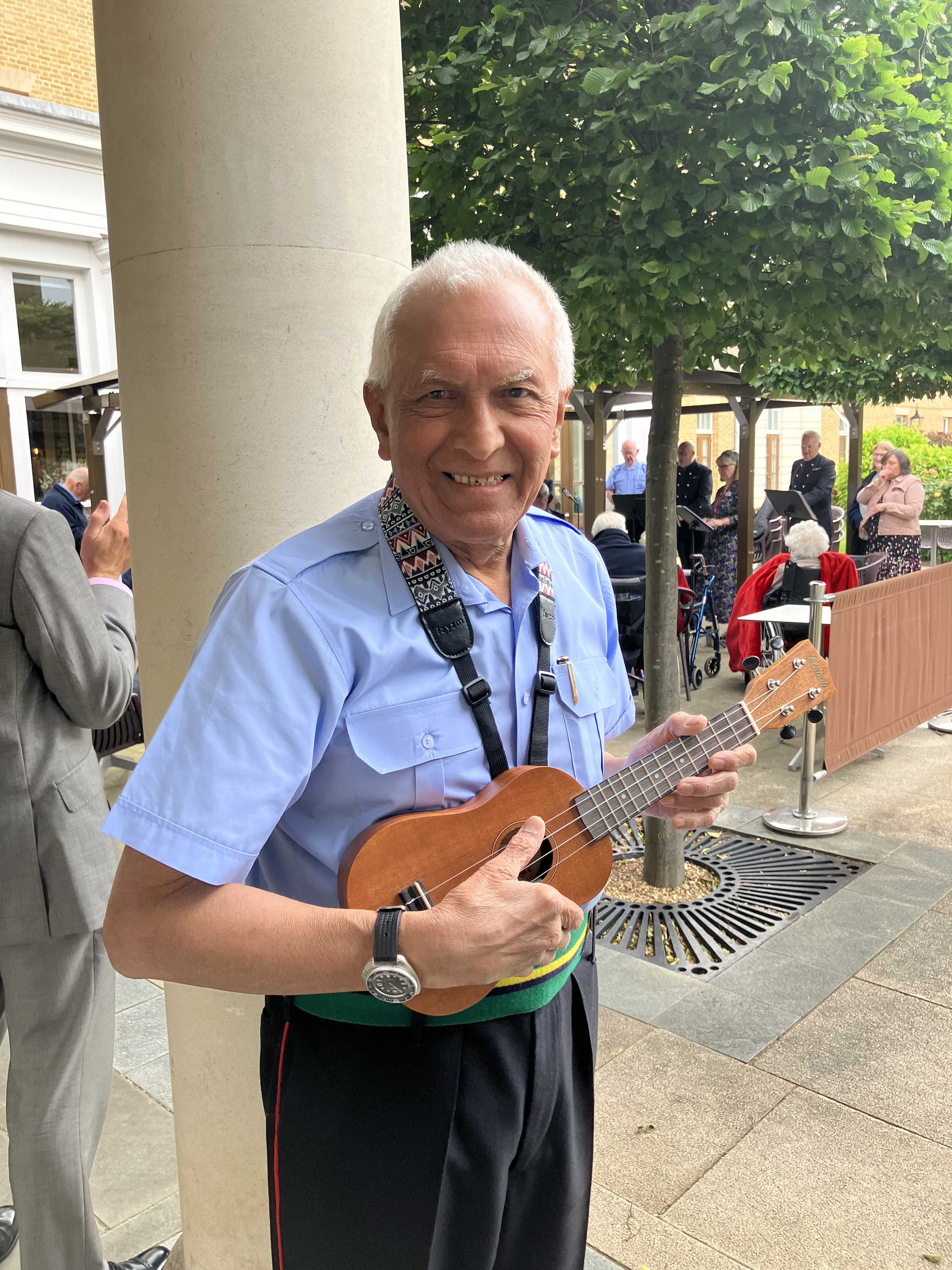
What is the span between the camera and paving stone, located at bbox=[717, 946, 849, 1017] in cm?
377

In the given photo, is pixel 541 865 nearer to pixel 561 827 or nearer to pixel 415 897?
pixel 561 827

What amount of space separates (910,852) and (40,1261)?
174 inches

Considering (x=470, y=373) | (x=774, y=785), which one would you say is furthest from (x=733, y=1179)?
(x=774, y=785)

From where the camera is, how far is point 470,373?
4.32 feet

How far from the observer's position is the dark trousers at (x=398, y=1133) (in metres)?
1.36

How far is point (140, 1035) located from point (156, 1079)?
0.34m

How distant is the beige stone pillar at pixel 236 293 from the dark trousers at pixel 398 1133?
623 millimetres

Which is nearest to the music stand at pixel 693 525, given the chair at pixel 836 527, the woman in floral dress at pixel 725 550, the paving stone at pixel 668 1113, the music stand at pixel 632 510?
the music stand at pixel 632 510

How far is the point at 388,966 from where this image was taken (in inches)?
44.6

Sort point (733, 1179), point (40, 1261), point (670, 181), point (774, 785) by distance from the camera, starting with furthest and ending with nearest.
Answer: point (774, 785)
point (670, 181)
point (733, 1179)
point (40, 1261)

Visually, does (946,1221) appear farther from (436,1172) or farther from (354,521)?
(354,521)

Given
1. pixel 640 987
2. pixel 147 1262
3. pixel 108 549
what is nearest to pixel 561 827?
pixel 108 549

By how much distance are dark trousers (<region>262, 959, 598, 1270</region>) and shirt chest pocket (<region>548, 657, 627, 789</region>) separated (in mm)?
365

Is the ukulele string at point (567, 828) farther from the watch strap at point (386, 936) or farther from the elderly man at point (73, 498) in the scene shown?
the elderly man at point (73, 498)
